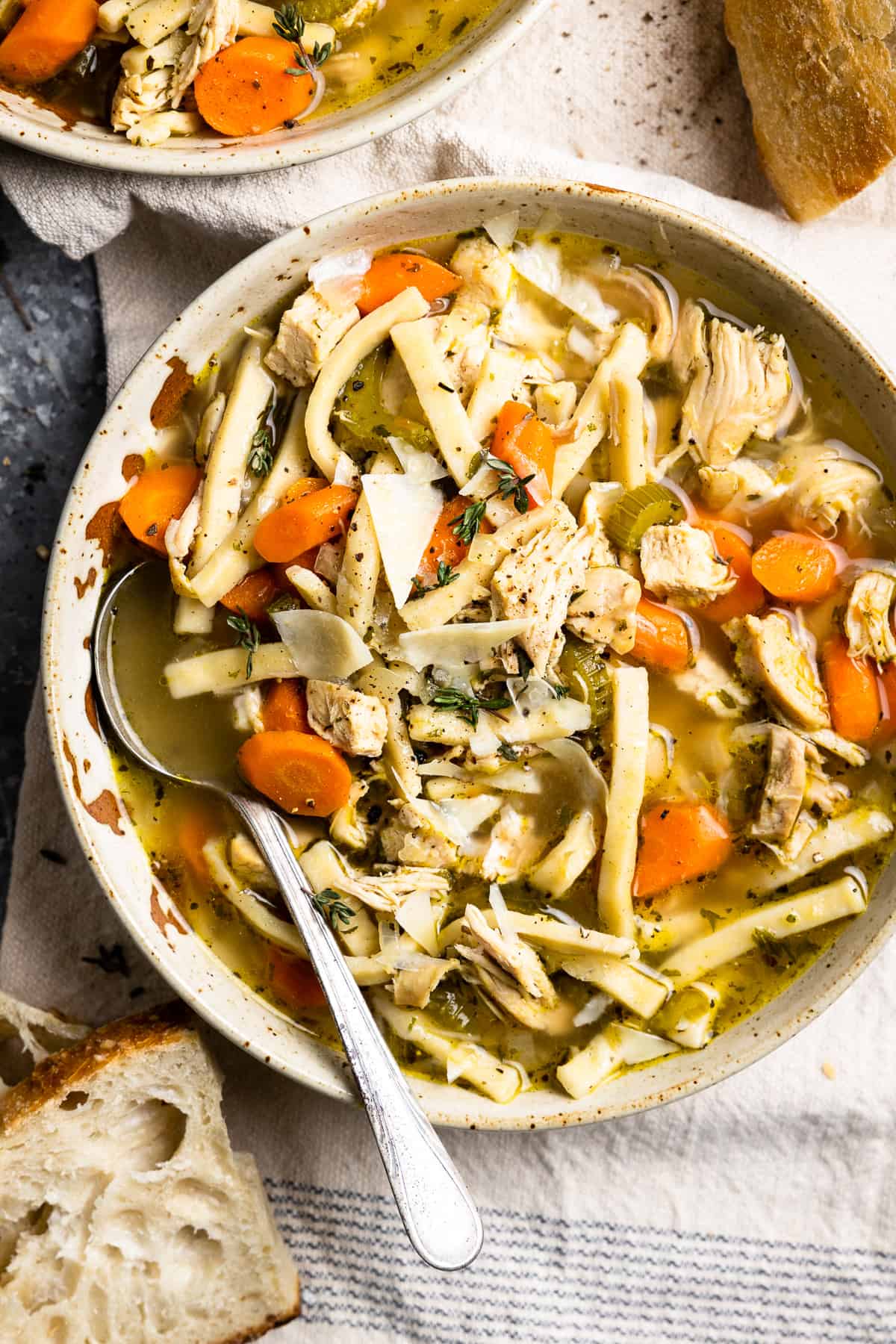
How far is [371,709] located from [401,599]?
0.81 feet

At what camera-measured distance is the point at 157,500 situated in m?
2.69

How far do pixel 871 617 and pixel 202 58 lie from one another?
6.62 feet

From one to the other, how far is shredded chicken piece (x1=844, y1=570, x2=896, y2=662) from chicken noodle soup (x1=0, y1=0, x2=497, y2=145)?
65.7 inches

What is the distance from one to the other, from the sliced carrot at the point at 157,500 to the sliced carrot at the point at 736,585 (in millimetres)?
1192

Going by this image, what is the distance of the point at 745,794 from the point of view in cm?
273

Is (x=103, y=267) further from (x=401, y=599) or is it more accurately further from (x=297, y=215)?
(x=401, y=599)

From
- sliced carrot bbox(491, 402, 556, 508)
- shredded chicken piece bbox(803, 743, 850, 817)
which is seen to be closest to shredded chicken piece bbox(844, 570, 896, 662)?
shredded chicken piece bbox(803, 743, 850, 817)

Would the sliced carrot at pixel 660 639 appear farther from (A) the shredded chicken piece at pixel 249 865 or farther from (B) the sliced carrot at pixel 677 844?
(A) the shredded chicken piece at pixel 249 865

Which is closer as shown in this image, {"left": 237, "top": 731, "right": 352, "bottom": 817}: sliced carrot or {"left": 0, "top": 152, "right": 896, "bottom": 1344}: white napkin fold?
{"left": 237, "top": 731, "right": 352, "bottom": 817}: sliced carrot

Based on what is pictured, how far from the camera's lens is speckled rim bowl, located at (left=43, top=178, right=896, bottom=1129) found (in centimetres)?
256

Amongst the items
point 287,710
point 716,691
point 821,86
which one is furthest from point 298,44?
point 716,691

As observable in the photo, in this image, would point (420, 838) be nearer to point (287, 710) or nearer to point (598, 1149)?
point (287, 710)

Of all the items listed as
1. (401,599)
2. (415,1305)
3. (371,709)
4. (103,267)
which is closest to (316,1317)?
(415,1305)

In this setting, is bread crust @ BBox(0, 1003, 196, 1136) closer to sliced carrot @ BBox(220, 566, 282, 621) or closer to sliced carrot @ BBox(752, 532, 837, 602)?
sliced carrot @ BBox(220, 566, 282, 621)
